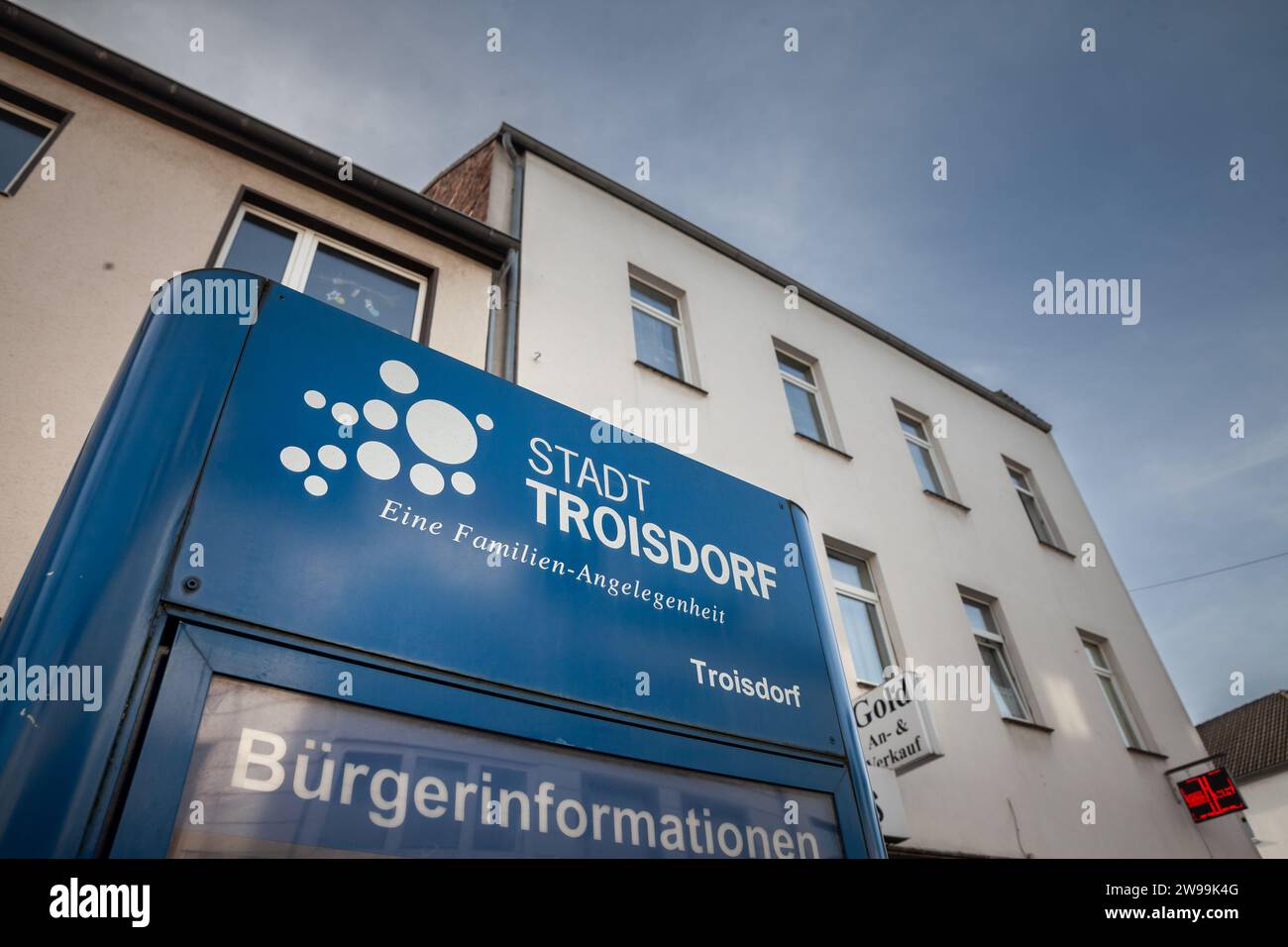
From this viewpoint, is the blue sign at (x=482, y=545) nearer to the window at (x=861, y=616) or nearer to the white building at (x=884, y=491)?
the white building at (x=884, y=491)

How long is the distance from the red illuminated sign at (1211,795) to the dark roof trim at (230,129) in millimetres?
10186

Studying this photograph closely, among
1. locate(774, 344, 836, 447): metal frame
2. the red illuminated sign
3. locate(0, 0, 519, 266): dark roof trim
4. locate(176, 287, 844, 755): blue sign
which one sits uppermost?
locate(774, 344, 836, 447): metal frame

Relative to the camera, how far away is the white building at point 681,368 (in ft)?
16.6

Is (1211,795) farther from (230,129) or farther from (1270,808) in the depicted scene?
(1270,808)

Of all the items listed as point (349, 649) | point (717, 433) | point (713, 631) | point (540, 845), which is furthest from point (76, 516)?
point (717, 433)

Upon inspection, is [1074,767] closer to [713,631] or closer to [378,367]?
[713,631]

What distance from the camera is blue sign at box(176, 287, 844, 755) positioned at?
150 centimetres

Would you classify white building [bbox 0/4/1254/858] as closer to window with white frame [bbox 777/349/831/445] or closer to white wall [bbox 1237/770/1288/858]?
window with white frame [bbox 777/349/831/445]

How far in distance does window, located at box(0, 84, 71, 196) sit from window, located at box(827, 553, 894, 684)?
760 cm

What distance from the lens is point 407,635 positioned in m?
1.54

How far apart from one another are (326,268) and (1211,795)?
1132 cm

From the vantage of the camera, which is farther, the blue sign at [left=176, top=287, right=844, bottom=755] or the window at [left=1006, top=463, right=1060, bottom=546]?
the window at [left=1006, top=463, right=1060, bottom=546]

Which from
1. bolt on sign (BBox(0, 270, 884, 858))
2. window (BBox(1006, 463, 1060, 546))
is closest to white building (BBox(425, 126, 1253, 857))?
window (BBox(1006, 463, 1060, 546))

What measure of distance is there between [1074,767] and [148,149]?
10.7 metres
